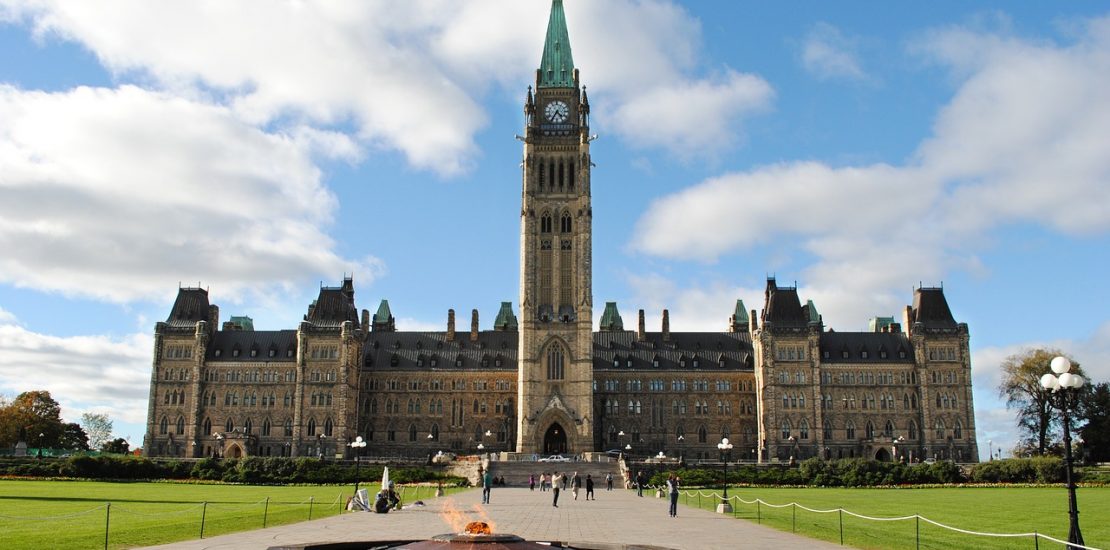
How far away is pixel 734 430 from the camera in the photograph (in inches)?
4567

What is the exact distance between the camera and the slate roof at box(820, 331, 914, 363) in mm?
112562

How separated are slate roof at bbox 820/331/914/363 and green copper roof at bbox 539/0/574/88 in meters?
43.1

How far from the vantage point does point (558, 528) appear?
34.4 meters

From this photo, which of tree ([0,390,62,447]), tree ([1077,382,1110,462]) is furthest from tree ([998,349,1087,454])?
tree ([0,390,62,447])

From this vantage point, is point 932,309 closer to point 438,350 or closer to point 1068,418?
point 438,350

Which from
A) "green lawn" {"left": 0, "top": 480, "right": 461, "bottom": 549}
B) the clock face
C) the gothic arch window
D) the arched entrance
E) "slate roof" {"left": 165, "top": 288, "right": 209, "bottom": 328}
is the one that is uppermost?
the clock face

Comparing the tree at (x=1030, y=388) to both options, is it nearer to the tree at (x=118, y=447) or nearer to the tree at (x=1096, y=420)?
the tree at (x=1096, y=420)

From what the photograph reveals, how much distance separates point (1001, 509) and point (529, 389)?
66.2 m

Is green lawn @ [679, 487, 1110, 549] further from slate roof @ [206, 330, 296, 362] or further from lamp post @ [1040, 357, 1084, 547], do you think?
slate roof @ [206, 330, 296, 362]

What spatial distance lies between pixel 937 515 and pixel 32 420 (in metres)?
107

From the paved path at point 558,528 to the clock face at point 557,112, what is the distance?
7386 centimetres

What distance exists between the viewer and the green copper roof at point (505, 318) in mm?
130125

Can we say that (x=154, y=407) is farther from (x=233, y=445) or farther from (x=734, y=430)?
(x=734, y=430)

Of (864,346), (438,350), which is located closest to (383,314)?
(438,350)
